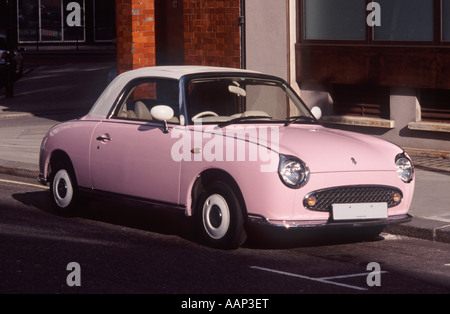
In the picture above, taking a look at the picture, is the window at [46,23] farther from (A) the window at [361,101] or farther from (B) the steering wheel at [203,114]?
(B) the steering wheel at [203,114]

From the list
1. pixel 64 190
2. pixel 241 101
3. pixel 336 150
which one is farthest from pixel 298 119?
pixel 64 190

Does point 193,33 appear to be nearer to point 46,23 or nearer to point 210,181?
point 210,181

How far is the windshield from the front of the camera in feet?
31.2

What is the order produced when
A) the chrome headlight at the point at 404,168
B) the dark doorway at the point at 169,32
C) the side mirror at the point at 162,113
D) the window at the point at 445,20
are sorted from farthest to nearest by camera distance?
the dark doorway at the point at 169,32 < the window at the point at 445,20 < the side mirror at the point at 162,113 < the chrome headlight at the point at 404,168

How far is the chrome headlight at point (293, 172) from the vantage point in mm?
8414

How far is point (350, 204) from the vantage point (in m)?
8.62

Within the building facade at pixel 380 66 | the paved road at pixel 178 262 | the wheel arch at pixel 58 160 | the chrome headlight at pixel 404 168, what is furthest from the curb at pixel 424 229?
the building facade at pixel 380 66

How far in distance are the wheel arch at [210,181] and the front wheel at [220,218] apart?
0.04 metres

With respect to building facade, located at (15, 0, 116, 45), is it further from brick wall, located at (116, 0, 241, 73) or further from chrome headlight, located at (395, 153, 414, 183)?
chrome headlight, located at (395, 153, 414, 183)

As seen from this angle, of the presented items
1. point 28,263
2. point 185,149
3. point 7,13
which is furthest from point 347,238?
point 7,13

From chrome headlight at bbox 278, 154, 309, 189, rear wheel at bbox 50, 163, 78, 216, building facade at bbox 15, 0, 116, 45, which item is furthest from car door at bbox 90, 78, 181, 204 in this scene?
building facade at bbox 15, 0, 116, 45

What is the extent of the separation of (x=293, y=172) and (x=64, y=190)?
318 cm

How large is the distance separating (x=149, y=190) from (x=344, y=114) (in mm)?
7506

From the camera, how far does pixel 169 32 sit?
65.6 feet
